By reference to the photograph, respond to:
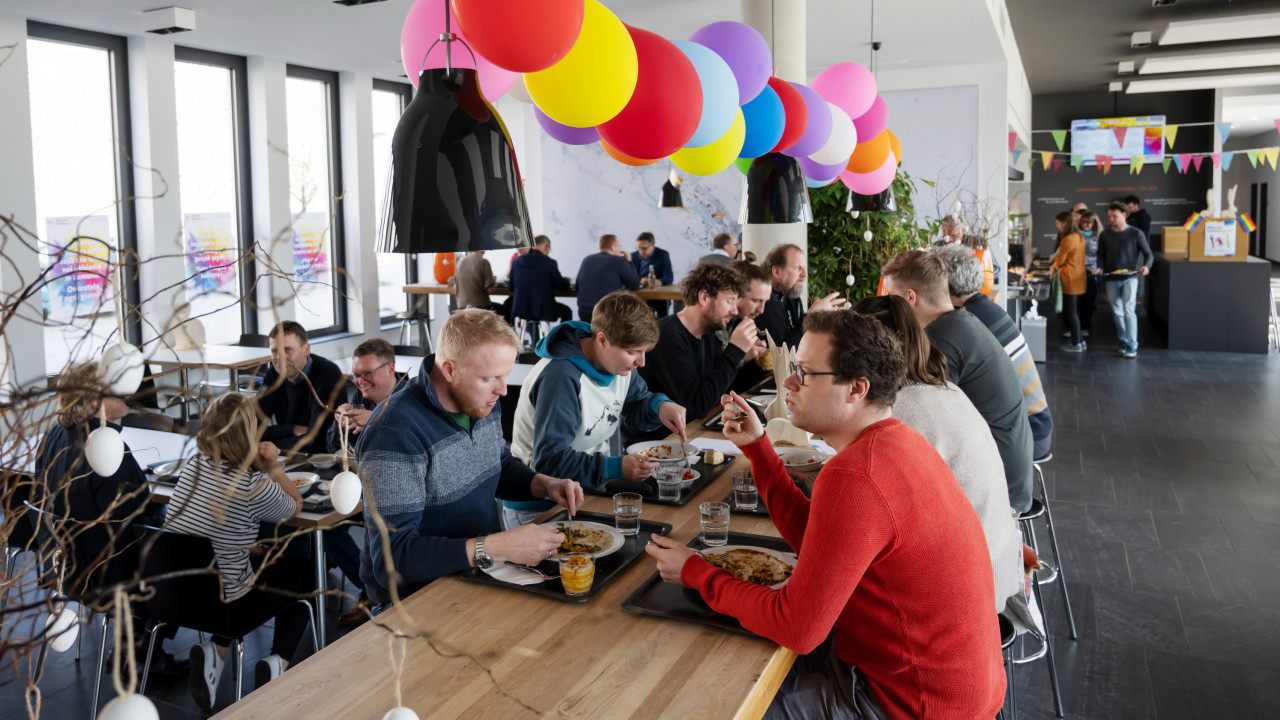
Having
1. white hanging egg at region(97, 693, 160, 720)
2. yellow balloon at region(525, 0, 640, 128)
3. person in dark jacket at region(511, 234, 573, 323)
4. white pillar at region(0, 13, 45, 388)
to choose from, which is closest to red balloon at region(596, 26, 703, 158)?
yellow balloon at region(525, 0, 640, 128)

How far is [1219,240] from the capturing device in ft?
32.7

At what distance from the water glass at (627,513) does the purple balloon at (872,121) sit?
3.08 m

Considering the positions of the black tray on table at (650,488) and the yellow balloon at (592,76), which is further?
the black tray on table at (650,488)

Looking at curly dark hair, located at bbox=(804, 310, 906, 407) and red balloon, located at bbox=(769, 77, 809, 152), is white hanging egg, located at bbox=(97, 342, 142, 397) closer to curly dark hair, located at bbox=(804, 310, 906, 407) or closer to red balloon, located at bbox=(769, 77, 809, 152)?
curly dark hair, located at bbox=(804, 310, 906, 407)

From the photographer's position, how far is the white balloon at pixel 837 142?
4145 millimetres

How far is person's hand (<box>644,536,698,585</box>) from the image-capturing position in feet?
6.59

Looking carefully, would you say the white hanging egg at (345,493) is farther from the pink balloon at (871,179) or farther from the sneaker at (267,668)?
the pink balloon at (871,179)

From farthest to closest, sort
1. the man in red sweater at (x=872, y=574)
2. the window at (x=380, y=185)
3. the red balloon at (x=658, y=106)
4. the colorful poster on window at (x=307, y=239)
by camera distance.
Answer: the window at (x=380, y=185) < the colorful poster on window at (x=307, y=239) < the red balloon at (x=658, y=106) < the man in red sweater at (x=872, y=574)

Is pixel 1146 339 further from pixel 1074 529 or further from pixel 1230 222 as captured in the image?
pixel 1074 529

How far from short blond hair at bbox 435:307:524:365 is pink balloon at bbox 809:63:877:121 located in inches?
107

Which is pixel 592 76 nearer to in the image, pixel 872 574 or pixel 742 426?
pixel 742 426

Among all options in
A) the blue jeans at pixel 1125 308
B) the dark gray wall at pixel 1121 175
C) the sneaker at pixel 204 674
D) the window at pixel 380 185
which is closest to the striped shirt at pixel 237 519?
the sneaker at pixel 204 674

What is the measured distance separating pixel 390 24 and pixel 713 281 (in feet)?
14.7

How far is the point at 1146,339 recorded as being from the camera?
1104 centimetres
